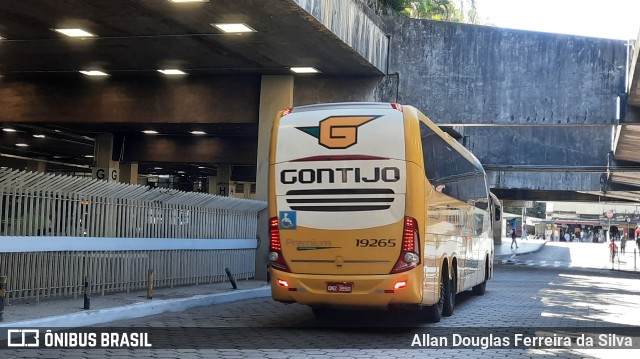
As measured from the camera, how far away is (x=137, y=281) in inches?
695

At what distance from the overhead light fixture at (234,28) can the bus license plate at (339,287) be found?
724cm

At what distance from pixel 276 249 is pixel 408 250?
2204mm

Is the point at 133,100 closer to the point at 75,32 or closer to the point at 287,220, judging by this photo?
the point at 75,32

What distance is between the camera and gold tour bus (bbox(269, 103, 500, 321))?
40.9ft

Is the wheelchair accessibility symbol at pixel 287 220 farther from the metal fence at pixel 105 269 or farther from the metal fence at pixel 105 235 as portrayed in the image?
the metal fence at pixel 105 235

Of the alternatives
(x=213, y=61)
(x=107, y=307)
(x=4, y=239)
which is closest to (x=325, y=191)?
(x=107, y=307)

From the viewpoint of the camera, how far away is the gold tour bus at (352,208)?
12.5m

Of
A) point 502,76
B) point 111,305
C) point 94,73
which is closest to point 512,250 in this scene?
point 502,76

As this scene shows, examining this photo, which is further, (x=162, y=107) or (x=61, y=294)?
(x=162, y=107)

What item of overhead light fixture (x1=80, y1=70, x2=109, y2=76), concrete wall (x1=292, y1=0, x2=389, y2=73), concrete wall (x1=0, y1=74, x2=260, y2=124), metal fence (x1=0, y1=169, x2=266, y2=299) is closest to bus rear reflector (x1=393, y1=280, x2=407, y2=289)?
concrete wall (x1=292, y1=0, x2=389, y2=73)

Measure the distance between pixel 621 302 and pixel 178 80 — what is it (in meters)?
Answer: 14.4

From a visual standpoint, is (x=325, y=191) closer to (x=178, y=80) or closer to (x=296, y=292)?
(x=296, y=292)

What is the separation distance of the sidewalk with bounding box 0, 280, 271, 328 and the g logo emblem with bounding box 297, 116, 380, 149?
15.2 ft

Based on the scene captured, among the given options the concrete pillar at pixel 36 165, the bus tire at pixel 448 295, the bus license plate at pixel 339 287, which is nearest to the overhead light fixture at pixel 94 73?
the bus tire at pixel 448 295
